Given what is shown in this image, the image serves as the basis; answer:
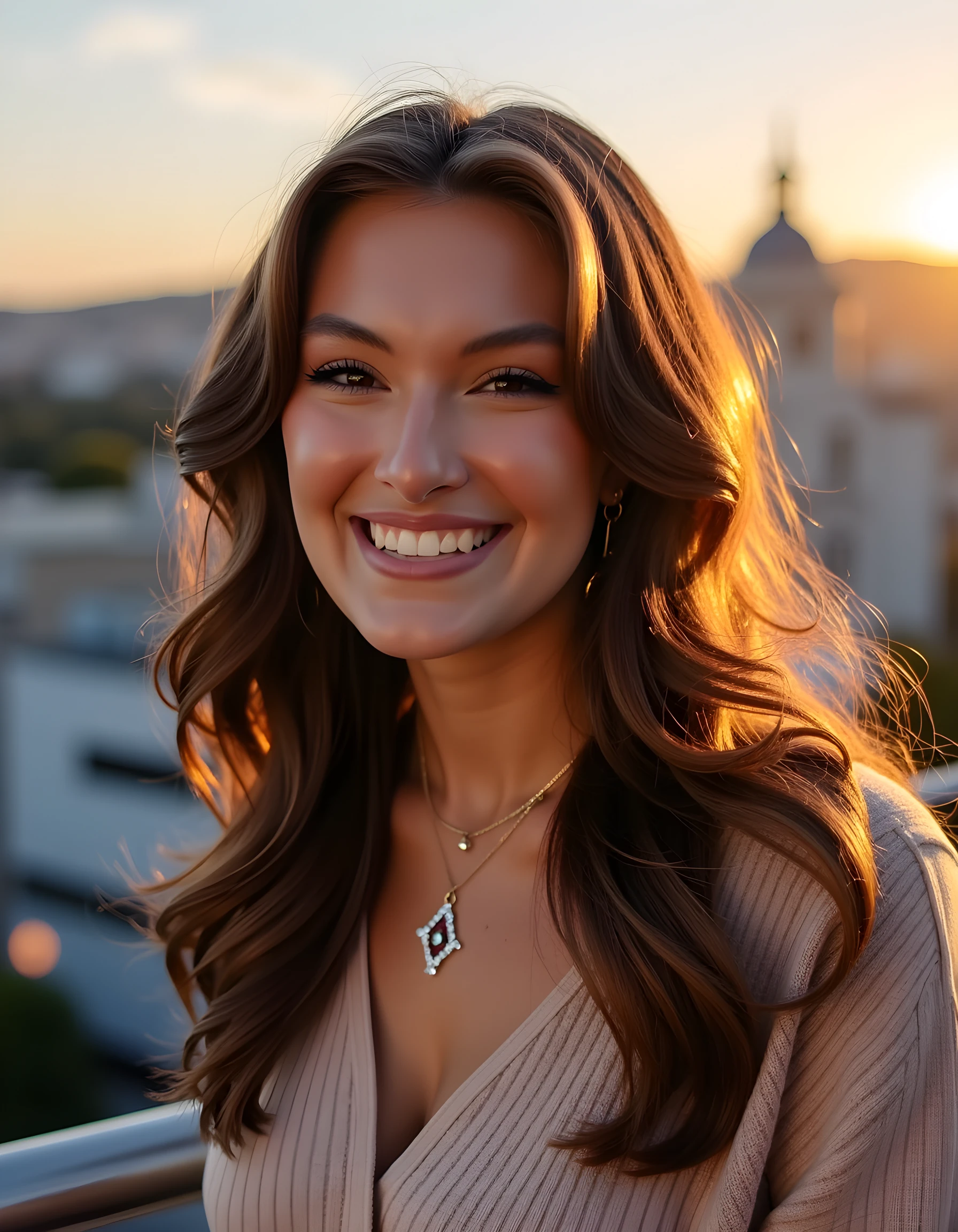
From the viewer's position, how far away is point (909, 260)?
59.5 metres

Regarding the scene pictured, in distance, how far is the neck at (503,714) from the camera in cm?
193

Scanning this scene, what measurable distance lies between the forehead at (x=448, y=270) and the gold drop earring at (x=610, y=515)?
26 centimetres

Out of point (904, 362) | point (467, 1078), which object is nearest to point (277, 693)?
point (467, 1078)

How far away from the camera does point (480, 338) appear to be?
5.45ft

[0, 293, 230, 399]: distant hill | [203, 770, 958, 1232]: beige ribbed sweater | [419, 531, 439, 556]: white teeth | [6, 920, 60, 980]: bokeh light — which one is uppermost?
[0, 293, 230, 399]: distant hill

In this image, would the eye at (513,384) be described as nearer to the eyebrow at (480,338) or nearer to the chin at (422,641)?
the eyebrow at (480,338)

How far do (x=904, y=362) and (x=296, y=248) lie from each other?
2328 inches

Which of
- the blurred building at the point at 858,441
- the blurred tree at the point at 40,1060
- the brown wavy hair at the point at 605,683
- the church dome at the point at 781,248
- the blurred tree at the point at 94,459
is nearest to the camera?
the brown wavy hair at the point at 605,683

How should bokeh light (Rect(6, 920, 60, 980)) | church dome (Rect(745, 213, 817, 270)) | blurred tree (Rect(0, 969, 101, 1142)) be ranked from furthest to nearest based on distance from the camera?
1. church dome (Rect(745, 213, 817, 270))
2. bokeh light (Rect(6, 920, 60, 980))
3. blurred tree (Rect(0, 969, 101, 1142))

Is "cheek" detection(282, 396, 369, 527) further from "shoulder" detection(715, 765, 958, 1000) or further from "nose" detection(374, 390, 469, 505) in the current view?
"shoulder" detection(715, 765, 958, 1000)

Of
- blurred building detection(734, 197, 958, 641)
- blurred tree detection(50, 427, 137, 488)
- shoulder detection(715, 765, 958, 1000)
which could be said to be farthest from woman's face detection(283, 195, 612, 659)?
blurred tree detection(50, 427, 137, 488)

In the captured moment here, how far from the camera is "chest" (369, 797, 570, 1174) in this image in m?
1.77

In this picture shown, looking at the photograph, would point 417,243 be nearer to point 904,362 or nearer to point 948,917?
point 948,917

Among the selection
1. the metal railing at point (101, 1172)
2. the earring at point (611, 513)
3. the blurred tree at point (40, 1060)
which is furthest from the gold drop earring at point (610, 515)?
the blurred tree at point (40, 1060)
